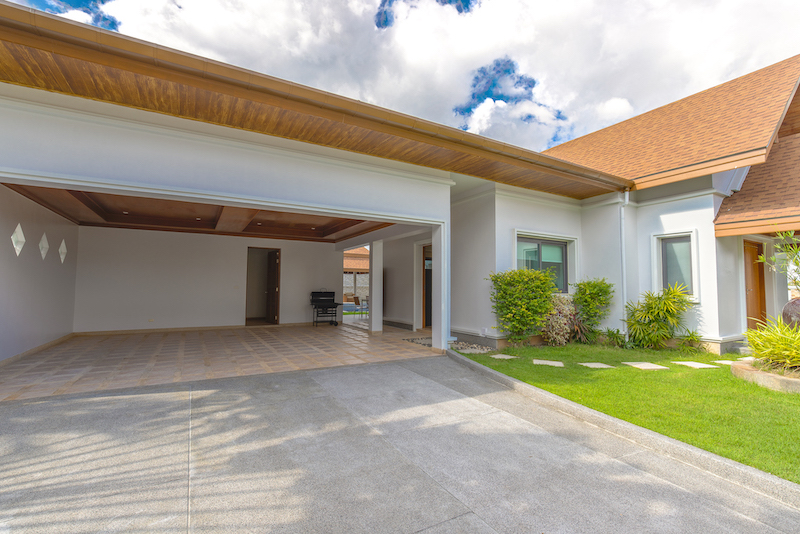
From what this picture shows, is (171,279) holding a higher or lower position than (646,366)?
higher

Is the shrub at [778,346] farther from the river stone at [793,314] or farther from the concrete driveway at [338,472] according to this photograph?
the concrete driveway at [338,472]

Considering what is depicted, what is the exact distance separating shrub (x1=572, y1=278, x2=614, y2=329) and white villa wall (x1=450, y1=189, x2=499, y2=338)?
2159 mm

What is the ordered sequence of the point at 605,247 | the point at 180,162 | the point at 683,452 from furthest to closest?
the point at 605,247, the point at 180,162, the point at 683,452

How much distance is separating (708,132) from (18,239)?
12.7 m

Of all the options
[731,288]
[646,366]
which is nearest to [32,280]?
[646,366]

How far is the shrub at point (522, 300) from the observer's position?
669 centimetres

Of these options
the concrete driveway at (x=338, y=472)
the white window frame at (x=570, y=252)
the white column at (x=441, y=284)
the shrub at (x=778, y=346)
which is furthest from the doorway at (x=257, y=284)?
the shrub at (x=778, y=346)

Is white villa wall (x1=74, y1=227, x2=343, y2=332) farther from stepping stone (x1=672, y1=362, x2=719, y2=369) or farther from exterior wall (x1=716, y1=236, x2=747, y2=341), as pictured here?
exterior wall (x1=716, y1=236, x2=747, y2=341)

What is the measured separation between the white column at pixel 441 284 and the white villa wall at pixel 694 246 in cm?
419

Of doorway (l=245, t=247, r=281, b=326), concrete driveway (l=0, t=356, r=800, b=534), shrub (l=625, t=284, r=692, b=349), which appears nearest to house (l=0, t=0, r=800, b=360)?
shrub (l=625, t=284, r=692, b=349)

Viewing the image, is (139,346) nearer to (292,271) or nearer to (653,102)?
(292,271)

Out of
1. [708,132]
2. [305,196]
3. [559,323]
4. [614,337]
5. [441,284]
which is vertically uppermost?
[708,132]

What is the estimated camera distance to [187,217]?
29.8 feet

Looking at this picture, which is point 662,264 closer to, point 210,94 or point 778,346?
point 778,346
